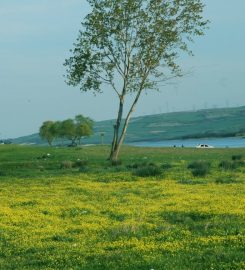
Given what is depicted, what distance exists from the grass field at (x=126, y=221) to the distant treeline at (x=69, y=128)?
112 metres

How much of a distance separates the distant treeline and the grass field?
111973mm

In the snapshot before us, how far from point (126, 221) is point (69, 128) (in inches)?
5071

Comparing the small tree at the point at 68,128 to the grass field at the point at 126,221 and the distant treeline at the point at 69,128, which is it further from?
the grass field at the point at 126,221

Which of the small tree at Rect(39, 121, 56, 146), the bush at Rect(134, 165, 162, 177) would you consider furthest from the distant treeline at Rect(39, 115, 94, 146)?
the bush at Rect(134, 165, 162, 177)

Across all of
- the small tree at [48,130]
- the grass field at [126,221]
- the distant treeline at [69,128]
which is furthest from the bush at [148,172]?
the small tree at [48,130]

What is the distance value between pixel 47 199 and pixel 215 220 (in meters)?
9.31

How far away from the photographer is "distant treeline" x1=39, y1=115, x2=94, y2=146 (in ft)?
478

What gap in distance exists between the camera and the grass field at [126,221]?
500 inches

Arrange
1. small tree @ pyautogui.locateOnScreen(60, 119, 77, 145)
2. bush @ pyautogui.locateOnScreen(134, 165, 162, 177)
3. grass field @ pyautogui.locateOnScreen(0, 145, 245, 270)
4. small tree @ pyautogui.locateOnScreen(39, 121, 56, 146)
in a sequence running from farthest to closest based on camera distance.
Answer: small tree @ pyautogui.locateOnScreen(39, 121, 56, 146) < small tree @ pyautogui.locateOnScreen(60, 119, 77, 145) < bush @ pyautogui.locateOnScreen(134, 165, 162, 177) < grass field @ pyautogui.locateOnScreen(0, 145, 245, 270)

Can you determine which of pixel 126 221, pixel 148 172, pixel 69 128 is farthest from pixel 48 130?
pixel 126 221

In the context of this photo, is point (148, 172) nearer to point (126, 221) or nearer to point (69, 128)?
point (126, 221)

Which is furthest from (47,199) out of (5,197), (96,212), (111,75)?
(111,75)

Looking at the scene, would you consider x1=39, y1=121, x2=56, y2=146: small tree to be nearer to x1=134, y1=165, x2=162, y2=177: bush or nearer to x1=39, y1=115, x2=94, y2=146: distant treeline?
x1=39, y1=115, x2=94, y2=146: distant treeline

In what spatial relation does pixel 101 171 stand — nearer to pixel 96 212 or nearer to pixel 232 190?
pixel 232 190
